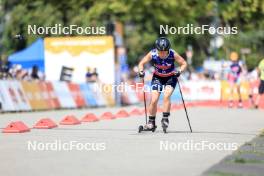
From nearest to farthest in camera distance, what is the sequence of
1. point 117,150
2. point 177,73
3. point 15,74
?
point 117,150 → point 177,73 → point 15,74

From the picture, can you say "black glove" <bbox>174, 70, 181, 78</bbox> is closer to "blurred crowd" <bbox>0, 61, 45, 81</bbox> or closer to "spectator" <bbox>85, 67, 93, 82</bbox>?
"blurred crowd" <bbox>0, 61, 45, 81</bbox>

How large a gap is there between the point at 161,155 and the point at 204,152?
78cm

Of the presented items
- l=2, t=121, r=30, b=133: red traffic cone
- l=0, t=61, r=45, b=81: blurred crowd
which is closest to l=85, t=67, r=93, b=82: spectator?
l=0, t=61, r=45, b=81: blurred crowd

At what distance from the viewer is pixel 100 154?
10.6 m

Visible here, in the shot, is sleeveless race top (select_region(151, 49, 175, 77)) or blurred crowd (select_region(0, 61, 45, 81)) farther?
blurred crowd (select_region(0, 61, 45, 81))

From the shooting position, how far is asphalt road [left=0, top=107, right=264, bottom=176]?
904 cm

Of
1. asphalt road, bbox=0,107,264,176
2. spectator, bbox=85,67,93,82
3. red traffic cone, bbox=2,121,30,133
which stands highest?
spectator, bbox=85,67,93,82

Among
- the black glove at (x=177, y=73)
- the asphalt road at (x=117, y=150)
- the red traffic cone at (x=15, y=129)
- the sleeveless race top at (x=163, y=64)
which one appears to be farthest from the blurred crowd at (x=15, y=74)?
the black glove at (x=177, y=73)

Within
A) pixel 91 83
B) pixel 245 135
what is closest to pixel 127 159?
pixel 245 135

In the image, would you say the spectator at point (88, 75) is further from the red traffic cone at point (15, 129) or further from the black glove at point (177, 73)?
the red traffic cone at point (15, 129)

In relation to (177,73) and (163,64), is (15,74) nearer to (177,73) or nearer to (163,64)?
(163,64)

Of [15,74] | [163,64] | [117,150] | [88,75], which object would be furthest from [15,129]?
[88,75]

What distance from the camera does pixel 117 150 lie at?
11.1 meters

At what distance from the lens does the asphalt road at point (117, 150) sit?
29.7 feet
